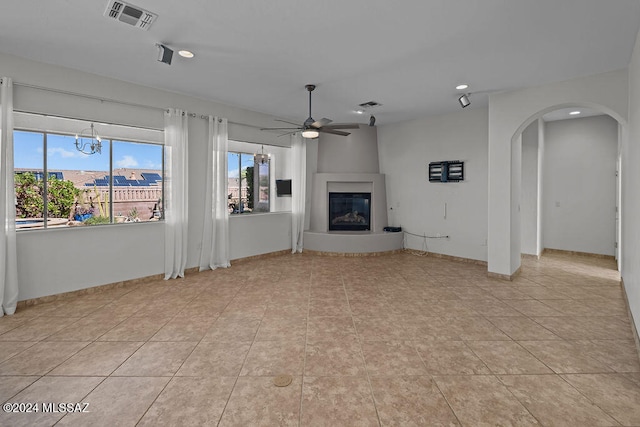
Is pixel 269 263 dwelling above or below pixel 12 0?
below

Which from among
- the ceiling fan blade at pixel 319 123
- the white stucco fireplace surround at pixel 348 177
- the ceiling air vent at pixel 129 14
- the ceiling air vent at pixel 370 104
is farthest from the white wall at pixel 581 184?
the ceiling air vent at pixel 129 14

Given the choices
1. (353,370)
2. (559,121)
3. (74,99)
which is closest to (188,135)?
(74,99)

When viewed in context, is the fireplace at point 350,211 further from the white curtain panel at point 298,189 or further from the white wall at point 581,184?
the white wall at point 581,184

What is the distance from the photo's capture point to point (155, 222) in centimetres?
484

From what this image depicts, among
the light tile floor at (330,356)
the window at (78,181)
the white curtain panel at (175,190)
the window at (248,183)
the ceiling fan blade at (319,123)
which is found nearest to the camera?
the light tile floor at (330,356)

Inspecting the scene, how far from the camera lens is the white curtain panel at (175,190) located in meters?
4.88

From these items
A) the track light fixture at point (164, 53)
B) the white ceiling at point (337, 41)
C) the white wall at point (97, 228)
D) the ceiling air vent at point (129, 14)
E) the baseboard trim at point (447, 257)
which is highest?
the white ceiling at point (337, 41)

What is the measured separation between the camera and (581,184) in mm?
6379

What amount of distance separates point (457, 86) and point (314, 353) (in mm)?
4341

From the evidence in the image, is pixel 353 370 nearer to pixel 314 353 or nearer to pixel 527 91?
pixel 314 353

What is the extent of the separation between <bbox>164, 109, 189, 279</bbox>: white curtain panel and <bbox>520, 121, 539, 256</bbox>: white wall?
6.79 m

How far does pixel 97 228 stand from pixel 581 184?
917cm

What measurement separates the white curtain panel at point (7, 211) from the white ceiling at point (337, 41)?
1.34 feet

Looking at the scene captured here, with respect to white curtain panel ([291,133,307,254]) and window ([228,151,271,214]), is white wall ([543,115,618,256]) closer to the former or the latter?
white curtain panel ([291,133,307,254])
